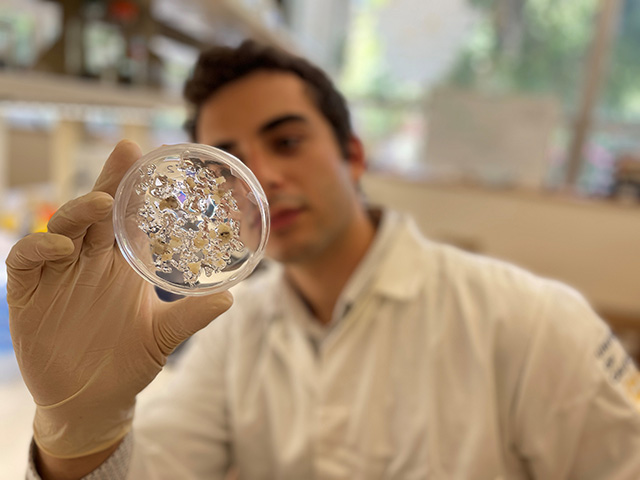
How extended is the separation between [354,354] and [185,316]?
0.72m

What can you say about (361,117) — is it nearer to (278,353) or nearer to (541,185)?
(541,185)

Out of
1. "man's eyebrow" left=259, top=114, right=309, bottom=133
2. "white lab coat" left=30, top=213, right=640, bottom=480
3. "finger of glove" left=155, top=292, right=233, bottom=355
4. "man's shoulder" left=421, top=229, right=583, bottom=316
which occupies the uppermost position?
"man's eyebrow" left=259, top=114, right=309, bottom=133

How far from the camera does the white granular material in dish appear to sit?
577mm

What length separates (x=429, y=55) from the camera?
12.4ft

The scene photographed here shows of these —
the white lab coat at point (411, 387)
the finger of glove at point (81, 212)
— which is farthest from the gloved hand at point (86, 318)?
the white lab coat at point (411, 387)

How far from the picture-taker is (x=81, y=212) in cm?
56

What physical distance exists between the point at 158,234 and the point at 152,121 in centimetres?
219

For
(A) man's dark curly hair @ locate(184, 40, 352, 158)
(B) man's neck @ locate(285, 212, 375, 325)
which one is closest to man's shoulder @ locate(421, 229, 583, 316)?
(B) man's neck @ locate(285, 212, 375, 325)

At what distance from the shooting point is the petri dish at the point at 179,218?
0.58 m

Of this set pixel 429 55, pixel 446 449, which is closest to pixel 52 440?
pixel 446 449

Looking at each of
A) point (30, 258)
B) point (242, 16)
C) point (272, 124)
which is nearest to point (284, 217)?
point (272, 124)

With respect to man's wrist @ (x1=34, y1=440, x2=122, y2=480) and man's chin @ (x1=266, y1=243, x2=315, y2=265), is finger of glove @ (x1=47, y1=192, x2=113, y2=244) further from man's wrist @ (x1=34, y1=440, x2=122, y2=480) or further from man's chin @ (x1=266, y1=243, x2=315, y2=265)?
man's chin @ (x1=266, y1=243, x2=315, y2=265)

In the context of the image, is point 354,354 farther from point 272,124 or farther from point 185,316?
point 185,316

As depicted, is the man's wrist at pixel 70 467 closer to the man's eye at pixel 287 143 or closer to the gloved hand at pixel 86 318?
the gloved hand at pixel 86 318
